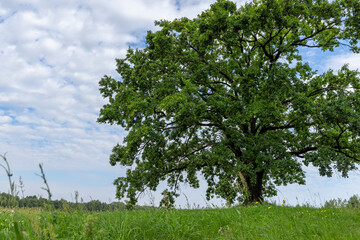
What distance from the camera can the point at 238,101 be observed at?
1557 cm

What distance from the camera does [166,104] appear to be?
1415 cm

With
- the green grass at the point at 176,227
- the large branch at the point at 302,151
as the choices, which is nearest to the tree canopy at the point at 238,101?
the large branch at the point at 302,151

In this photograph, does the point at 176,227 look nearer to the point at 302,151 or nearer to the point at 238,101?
the point at 238,101

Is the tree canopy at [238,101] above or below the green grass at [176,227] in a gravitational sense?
above

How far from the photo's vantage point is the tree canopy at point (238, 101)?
14945 millimetres

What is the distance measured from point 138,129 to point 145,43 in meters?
6.41

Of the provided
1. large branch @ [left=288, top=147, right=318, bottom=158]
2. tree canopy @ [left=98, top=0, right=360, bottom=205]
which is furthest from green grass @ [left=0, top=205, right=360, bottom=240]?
large branch @ [left=288, top=147, right=318, bottom=158]

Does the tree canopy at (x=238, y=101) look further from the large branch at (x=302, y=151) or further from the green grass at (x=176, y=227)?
the green grass at (x=176, y=227)

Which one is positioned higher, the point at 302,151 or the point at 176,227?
the point at 302,151

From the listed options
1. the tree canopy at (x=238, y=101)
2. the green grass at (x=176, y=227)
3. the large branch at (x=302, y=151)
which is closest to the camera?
the green grass at (x=176, y=227)

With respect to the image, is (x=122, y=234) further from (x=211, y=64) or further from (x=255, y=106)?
(x=211, y=64)

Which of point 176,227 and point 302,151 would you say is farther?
point 302,151

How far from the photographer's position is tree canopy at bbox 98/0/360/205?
14.9 meters

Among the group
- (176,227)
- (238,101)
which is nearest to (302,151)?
(238,101)
